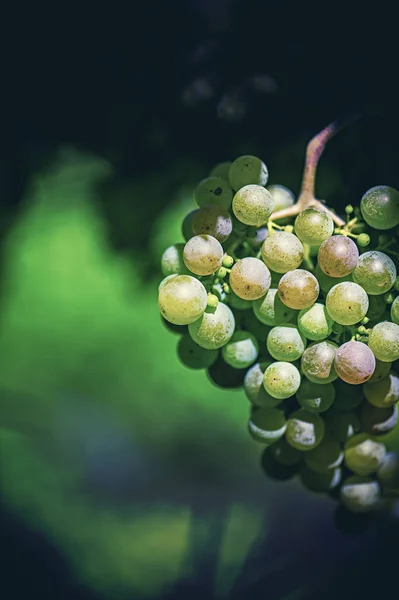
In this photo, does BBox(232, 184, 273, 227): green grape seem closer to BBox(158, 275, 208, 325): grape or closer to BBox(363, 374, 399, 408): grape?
BBox(158, 275, 208, 325): grape

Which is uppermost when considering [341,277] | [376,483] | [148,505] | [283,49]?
[283,49]

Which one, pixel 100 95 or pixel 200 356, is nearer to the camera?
pixel 200 356

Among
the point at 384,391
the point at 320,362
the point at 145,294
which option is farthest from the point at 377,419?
the point at 145,294

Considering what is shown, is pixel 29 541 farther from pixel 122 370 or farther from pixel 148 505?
pixel 122 370

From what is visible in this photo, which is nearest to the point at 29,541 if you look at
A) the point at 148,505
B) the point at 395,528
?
the point at 148,505

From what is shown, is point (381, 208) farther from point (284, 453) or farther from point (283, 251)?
point (284, 453)

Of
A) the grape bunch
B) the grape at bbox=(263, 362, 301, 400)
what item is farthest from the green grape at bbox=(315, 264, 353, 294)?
the grape at bbox=(263, 362, 301, 400)
